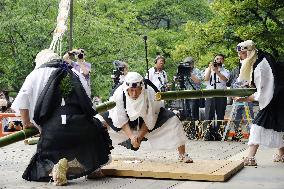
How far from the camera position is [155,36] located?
27812 millimetres

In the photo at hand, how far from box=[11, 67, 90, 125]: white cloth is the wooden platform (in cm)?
132

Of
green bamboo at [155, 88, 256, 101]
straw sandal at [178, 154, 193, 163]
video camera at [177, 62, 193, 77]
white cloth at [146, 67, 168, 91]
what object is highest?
video camera at [177, 62, 193, 77]

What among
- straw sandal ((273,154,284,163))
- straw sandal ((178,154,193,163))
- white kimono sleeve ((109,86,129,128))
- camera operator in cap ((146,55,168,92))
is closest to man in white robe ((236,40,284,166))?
straw sandal ((273,154,284,163))

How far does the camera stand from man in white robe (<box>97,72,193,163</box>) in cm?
815

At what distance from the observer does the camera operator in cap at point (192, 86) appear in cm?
1286

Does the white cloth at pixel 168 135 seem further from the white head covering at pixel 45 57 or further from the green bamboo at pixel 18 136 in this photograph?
the green bamboo at pixel 18 136

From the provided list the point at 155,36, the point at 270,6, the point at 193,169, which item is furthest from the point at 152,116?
the point at 155,36

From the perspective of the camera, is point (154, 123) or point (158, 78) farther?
point (158, 78)

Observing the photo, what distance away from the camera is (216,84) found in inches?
483

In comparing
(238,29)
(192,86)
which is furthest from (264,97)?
(238,29)

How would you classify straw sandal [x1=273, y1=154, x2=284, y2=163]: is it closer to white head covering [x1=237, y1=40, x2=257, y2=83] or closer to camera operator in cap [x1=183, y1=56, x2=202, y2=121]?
white head covering [x1=237, y1=40, x2=257, y2=83]

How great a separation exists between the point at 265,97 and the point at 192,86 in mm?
4426

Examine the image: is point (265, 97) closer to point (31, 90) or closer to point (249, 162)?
point (249, 162)

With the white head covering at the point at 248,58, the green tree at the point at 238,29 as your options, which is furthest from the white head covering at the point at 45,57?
the green tree at the point at 238,29
